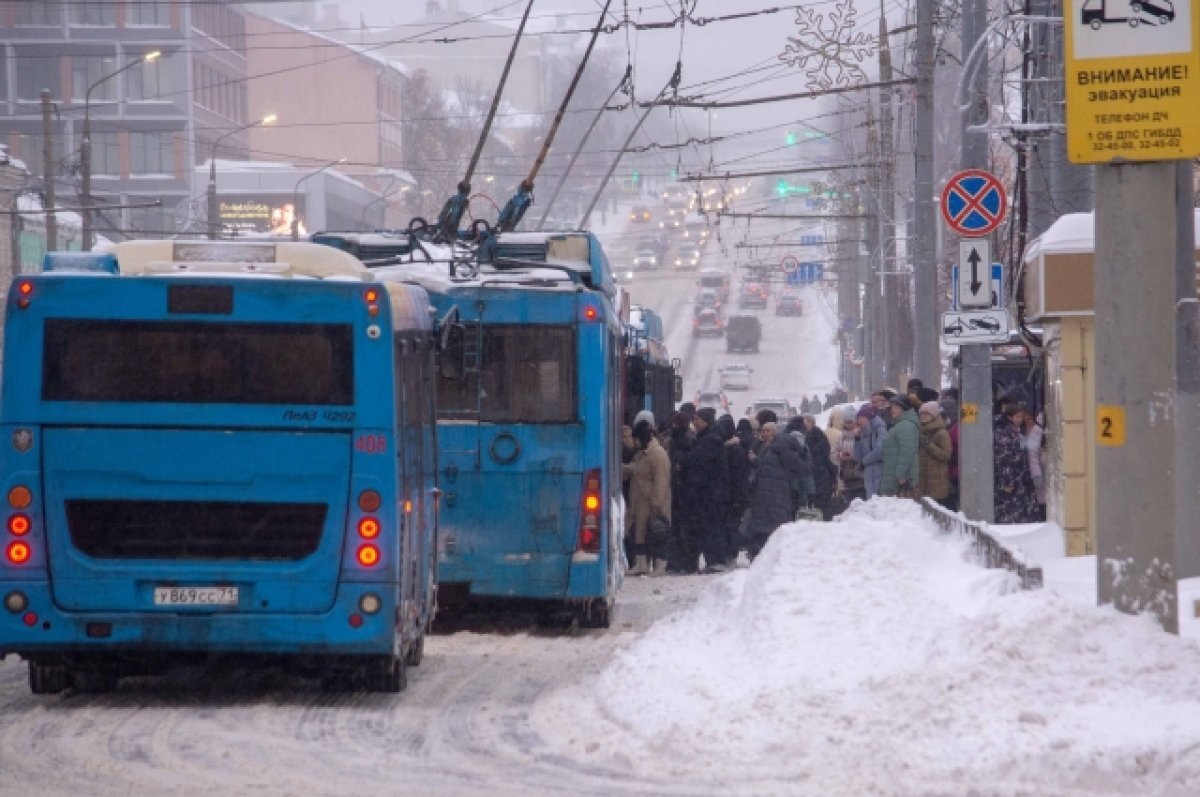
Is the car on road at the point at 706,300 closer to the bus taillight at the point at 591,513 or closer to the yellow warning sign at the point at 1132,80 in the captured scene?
the bus taillight at the point at 591,513

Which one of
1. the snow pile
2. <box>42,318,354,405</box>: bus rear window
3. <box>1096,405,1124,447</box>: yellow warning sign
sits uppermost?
<box>42,318,354,405</box>: bus rear window

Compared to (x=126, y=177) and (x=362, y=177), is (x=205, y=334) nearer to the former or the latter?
(x=126, y=177)

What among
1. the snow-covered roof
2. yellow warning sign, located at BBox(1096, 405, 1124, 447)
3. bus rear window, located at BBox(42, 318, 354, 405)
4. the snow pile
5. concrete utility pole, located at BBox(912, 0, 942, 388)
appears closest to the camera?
the snow pile

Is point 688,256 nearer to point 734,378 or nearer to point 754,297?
point 754,297

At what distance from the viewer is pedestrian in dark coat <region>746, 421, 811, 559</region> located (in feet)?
69.5

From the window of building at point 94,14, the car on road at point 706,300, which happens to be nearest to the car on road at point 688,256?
the car on road at point 706,300

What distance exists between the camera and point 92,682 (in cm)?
1105

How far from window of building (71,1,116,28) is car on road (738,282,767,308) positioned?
33.9 meters

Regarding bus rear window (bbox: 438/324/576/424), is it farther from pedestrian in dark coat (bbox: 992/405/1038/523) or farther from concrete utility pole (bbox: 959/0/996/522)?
pedestrian in dark coat (bbox: 992/405/1038/523)

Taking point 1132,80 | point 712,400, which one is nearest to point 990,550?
point 1132,80

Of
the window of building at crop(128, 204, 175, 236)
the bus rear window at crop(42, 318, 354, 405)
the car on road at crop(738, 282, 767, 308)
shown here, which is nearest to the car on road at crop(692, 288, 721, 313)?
the car on road at crop(738, 282, 767, 308)

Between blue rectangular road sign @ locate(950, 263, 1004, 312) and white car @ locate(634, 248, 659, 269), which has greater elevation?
A: white car @ locate(634, 248, 659, 269)

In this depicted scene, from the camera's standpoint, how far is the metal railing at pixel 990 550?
984 cm

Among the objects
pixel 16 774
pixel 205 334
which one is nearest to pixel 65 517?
pixel 205 334
